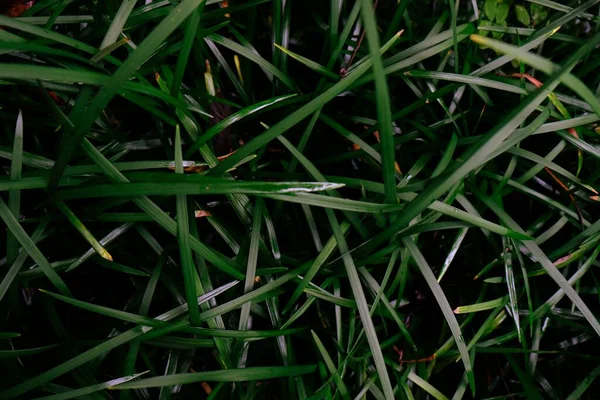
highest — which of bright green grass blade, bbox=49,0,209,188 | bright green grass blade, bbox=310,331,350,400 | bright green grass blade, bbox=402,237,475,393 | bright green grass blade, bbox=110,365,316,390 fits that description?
bright green grass blade, bbox=49,0,209,188

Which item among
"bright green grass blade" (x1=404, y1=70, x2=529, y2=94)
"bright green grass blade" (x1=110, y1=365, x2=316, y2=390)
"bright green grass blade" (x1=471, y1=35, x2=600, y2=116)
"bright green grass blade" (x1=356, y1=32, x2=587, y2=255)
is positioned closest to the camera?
"bright green grass blade" (x1=471, y1=35, x2=600, y2=116)

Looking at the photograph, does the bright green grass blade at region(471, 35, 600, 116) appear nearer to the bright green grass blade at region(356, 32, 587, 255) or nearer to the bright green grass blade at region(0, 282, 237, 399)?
the bright green grass blade at region(356, 32, 587, 255)

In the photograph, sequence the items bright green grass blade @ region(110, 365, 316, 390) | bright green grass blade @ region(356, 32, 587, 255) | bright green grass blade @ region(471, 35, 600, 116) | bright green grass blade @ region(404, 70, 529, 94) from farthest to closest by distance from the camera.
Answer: bright green grass blade @ region(404, 70, 529, 94) < bright green grass blade @ region(110, 365, 316, 390) < bright green grass blade @ region(356, 32, 587, 255) < bright green grass blade @ region(471, 35, 600, 116)

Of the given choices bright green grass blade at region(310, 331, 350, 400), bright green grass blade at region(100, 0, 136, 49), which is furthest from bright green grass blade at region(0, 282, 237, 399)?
bright green grass blade at region(100, 0, 136, 49)

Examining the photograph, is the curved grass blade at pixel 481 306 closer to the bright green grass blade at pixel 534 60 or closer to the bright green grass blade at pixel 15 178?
the bright green grass blade at pixel 534 60

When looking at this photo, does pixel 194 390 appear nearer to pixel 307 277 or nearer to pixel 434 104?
pixel 307 277

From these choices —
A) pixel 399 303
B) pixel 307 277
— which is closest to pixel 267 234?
pixel 307 277

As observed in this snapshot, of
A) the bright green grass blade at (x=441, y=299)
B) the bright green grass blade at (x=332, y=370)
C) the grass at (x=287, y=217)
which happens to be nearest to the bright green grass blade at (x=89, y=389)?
the grass at (x=287, y=217)

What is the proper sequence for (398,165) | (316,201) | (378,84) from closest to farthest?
(378,84)
(316,201)
(398,165)

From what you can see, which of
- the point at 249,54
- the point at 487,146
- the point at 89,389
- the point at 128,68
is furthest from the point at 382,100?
the point at 89,389
